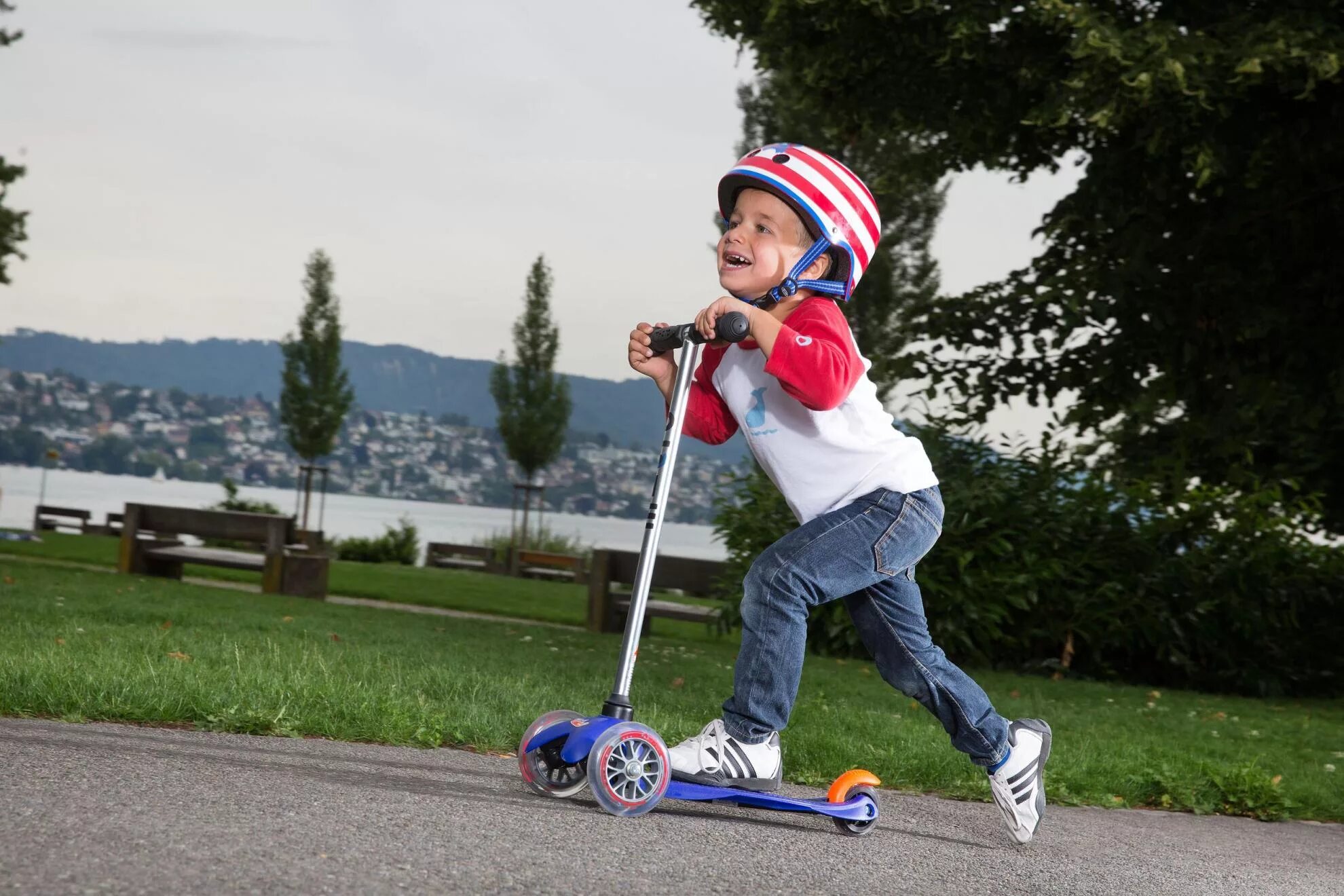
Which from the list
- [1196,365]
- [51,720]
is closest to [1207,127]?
[1196,365]

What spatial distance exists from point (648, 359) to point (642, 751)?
116 centimetres

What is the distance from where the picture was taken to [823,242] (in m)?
3.88

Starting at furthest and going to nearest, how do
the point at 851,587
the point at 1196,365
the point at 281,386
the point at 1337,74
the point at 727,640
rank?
1. the point at 281,386
2. the point at 727,640
3. the point at 1196,365
4. the point at 1337,74
5. the point at 851,587

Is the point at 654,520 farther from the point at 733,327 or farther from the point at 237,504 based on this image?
the point at 237,504

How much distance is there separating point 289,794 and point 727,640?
1057 centimetres

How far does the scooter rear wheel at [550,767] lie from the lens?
12.4ft

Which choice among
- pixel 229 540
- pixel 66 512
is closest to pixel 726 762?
pixel 229 540

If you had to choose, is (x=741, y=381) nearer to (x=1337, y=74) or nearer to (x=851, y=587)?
(x=851, y=587)

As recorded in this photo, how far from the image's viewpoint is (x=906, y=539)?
150 inches

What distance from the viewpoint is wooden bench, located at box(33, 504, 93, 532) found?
105 feet

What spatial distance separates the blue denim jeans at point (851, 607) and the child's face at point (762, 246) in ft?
2.23

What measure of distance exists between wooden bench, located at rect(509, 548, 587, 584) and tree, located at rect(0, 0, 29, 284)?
420 inches

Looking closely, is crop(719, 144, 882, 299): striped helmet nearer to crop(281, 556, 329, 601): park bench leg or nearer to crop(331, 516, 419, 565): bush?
crop(281, 556, 329, 601): park bench leg

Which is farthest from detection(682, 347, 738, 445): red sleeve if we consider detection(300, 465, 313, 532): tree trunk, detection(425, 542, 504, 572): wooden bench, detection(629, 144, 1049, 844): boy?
detection(300, 465, 313, 532): tree trunk
